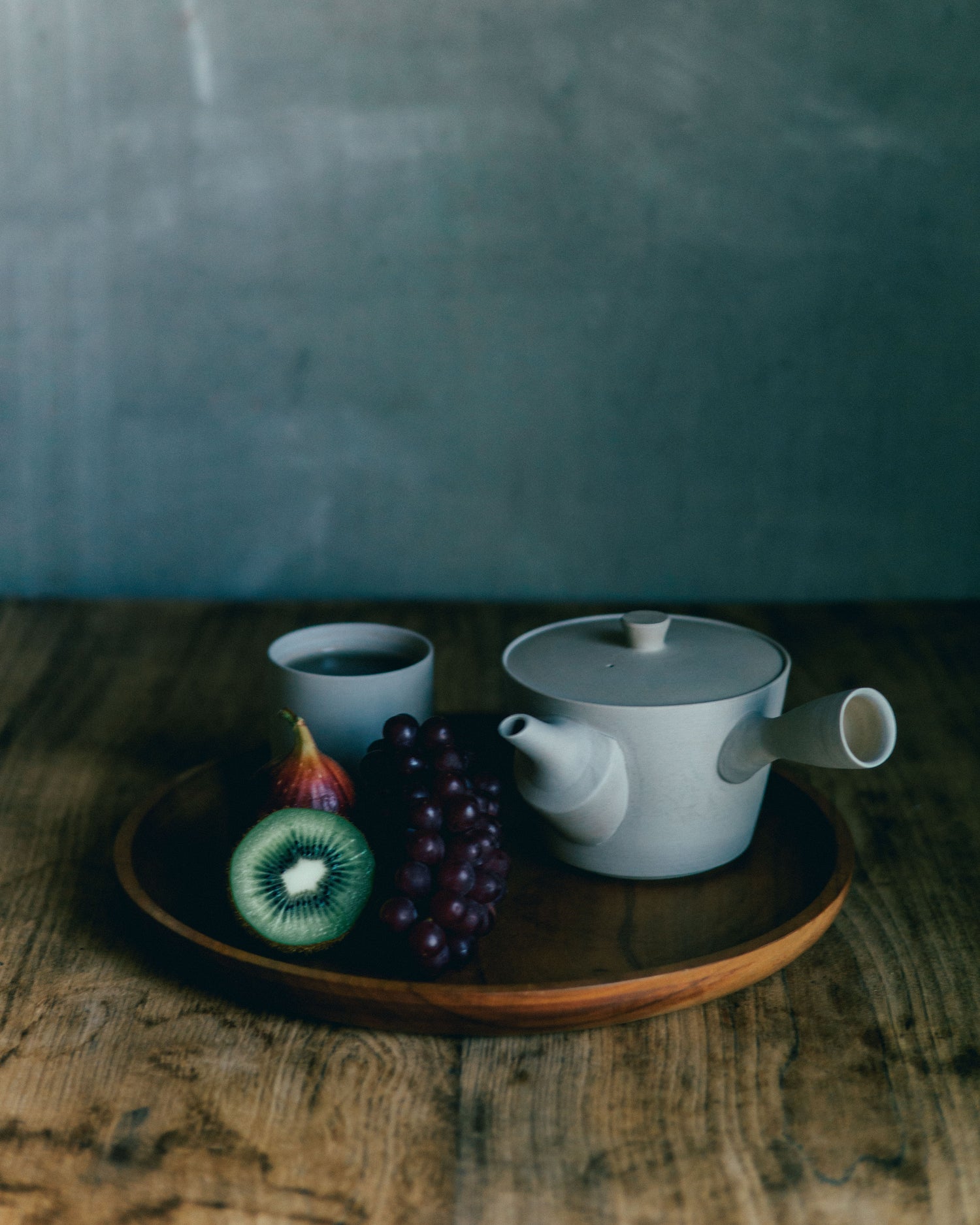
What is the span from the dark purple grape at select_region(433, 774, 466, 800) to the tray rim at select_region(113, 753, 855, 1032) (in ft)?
0.31

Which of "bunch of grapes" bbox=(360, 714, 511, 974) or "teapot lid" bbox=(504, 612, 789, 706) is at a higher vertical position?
"teapot lid" bbox=(504, 612, 789, 706)

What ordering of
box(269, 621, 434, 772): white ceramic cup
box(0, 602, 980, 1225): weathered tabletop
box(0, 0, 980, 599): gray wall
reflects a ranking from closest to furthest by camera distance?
box(0, 602, 980, 1225): weathered tabletop
box(269, 621, 434, 772): white ceramic cup
box(0, 0, 980, 599): gray wall

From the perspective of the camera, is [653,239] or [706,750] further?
[653,239]

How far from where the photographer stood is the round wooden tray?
503 mm

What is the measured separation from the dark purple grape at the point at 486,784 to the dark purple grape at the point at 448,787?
3cm

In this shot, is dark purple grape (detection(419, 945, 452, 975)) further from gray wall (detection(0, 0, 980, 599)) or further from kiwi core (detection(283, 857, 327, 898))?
A: gray wall (detection(0, 0, 980, 599))

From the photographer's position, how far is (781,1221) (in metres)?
0.42

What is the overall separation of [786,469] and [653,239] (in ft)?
1.01

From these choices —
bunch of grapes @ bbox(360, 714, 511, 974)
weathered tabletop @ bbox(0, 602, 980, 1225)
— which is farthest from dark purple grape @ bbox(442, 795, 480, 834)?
weathered tabletop @ bbox(0, 602, 980, 1225)

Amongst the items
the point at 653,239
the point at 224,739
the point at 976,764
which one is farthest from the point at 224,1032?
the point at 653,239

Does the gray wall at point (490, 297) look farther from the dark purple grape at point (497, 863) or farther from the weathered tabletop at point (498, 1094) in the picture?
the dark purple grape at point (497, 863)

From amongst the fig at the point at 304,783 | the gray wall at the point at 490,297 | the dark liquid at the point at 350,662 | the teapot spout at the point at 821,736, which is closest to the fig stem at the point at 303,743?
the fig at the point at 304,783

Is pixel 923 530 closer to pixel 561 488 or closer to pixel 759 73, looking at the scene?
pixel 561 488

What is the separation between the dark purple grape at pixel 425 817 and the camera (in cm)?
56
